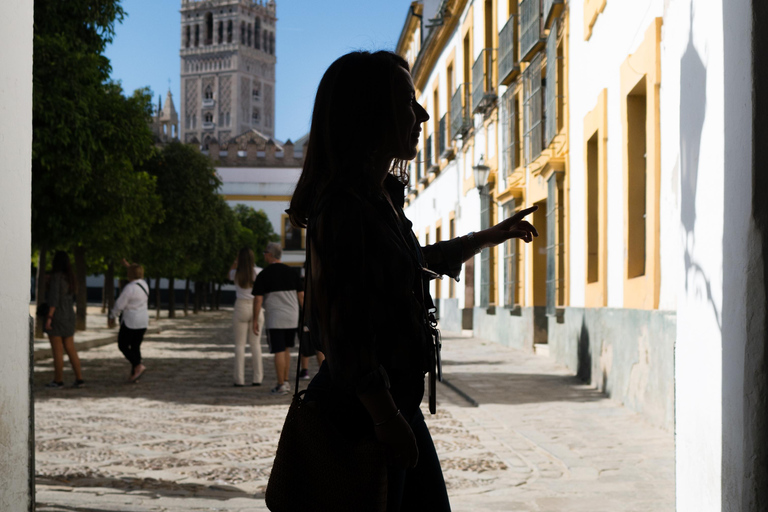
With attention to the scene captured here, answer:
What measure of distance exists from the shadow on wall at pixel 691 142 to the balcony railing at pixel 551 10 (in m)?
10.4

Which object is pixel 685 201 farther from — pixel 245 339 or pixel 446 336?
pixel 446 336

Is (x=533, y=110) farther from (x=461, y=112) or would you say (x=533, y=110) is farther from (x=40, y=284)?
(x=40, y=284)

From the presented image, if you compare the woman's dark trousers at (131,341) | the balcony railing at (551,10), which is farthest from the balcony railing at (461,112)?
the woman's dark trousers at (131,341)

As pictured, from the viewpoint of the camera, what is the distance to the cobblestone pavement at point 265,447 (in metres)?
5.54

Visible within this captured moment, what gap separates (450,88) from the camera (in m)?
27.1

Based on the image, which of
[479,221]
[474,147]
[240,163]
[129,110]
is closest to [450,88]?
[474,147]

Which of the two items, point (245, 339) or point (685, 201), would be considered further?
point (245, 339)

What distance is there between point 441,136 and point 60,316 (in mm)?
17514

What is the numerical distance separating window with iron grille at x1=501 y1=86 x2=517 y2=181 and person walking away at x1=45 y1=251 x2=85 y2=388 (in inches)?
330

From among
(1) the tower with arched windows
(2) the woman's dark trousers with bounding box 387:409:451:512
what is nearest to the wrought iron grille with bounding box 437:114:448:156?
(2) the woman's dark trousers with bounding box 387:409:451:512

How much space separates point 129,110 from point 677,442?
1507cm

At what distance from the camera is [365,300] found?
7.31 feet

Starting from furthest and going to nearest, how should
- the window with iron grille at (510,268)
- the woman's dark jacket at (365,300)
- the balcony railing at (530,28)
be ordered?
the window with iron grille at (510,268) < the balcony railing at (530,28) < the woman's dark jacket at (365,300)

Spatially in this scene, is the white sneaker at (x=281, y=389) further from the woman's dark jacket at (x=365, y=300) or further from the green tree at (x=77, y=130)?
the woman's dark jacket at (x=365, y=300)
